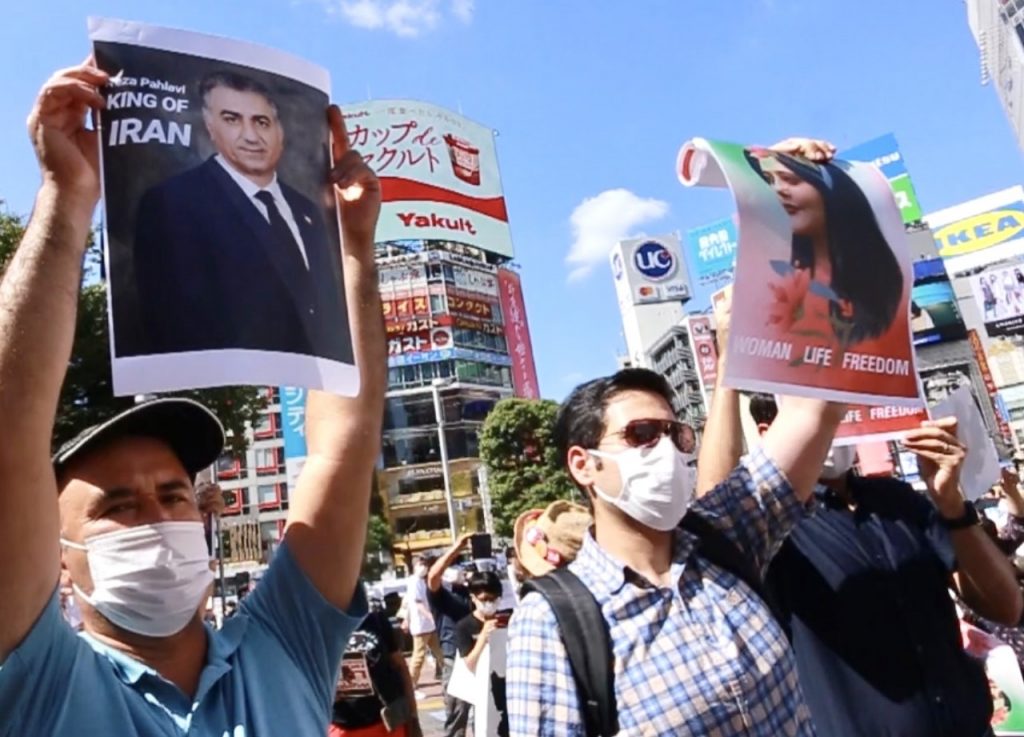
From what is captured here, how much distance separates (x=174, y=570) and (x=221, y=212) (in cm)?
67

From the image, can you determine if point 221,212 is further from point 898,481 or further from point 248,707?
point 898,481

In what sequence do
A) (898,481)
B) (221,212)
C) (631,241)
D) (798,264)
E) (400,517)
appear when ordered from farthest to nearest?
(631,241)
(400,517)
(898,481)
(798,264)
(221,212)

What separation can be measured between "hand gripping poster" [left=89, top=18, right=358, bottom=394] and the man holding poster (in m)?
0.08

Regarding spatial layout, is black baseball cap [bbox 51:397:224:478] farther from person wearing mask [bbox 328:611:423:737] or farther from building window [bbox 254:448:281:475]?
building window [bbox 254:448:281:475]

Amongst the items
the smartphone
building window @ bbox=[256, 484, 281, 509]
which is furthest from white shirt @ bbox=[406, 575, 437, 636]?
building window @ bbox=[256, 484, 281, 509]

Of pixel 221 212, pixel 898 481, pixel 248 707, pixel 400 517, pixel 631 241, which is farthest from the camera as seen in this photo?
pixel 631 241

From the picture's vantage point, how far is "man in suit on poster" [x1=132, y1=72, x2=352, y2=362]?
1453 millimetres

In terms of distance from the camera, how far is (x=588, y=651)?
5.74 feet

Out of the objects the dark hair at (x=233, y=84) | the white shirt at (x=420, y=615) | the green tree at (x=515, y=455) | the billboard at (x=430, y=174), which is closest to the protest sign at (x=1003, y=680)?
the dark hair at (x=233, y=84)

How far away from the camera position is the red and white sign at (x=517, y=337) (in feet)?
163

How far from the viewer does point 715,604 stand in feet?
6.19

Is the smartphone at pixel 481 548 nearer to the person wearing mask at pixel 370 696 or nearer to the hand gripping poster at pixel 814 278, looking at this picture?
the person wearing mask at pixel 370 696

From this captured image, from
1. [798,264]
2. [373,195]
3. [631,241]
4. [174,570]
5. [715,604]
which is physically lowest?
[715,604]

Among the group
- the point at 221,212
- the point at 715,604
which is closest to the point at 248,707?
the point at 221,212
